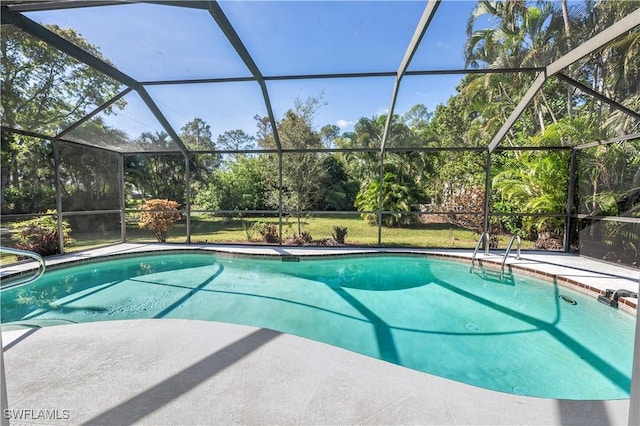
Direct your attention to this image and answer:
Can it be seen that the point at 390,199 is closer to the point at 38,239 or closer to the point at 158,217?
the point at 158,217

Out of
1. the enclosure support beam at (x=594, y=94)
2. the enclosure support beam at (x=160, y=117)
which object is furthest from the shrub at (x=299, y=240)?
the enclosure support beam at (x=594, y=94)

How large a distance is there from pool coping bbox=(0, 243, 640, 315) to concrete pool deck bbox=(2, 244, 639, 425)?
3720 millimetres

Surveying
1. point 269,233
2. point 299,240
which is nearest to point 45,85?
point 269,233

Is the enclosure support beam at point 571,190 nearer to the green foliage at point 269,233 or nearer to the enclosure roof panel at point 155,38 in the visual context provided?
the green foliage at point 269,233

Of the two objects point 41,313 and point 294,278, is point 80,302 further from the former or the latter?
point 294,278

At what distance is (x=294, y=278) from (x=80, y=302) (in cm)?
357

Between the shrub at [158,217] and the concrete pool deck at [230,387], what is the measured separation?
6.13 meters

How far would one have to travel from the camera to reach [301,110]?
938 cm

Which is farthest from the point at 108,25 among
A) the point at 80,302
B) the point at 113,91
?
the point at 80,302

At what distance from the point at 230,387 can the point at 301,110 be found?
28.5 ft

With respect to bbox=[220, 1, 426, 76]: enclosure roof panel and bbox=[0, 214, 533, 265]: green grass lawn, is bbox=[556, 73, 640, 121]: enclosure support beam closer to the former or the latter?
bbox=[220, 1, 426, 76]: enclosure roof panel

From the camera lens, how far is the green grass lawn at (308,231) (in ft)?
28.8

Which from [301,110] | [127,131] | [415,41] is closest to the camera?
[415,41]

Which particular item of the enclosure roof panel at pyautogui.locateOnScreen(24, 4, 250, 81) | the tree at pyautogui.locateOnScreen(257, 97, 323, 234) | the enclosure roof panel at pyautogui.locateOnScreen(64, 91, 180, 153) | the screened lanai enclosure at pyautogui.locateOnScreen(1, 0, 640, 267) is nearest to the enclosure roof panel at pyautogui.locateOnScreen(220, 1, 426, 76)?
the screened lanai enclosure at pyautogui.locateOnScreen(1, 0, 640, 267)
